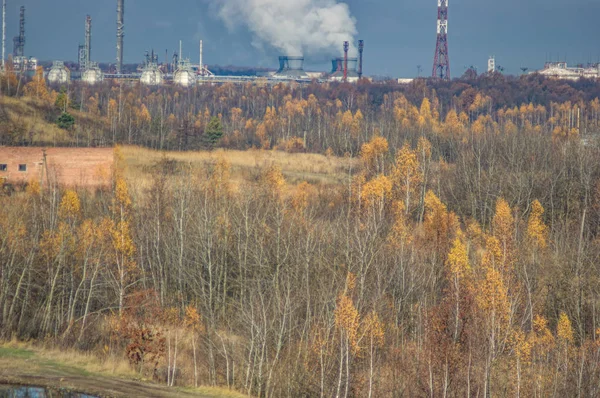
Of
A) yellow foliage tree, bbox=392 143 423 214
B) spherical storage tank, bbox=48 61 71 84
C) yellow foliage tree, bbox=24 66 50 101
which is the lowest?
yellow foliage tree, bbox=392 143 423 214

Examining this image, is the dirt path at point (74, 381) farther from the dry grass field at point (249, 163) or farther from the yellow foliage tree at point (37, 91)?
the yellow foliage tree at point (37, 91)

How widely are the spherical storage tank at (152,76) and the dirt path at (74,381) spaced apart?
101m

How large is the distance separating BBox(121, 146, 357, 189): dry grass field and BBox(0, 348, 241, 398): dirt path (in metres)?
30.2

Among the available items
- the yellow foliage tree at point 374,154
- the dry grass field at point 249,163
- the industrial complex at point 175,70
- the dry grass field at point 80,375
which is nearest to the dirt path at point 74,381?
the dry grass field at point 80,375

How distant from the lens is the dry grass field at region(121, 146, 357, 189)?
57750mm

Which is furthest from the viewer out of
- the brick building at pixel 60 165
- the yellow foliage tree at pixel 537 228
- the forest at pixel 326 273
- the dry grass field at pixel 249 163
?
the dry grass field at pixel 249 163

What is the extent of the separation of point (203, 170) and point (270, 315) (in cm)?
2707

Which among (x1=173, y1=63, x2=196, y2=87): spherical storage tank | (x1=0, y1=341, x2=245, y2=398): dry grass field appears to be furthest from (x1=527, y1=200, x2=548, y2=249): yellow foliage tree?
(x1=173, y1=63, x2=196, y2=87): spherical storage tank

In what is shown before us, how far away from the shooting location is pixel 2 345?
24969 millimetres

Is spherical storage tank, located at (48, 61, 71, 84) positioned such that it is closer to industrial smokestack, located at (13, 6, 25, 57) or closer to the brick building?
industrial smokestack, located at (13, 6, 25, 57)

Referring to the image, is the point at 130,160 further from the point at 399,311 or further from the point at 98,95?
the point at 98,95

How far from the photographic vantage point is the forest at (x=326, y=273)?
2528 cm

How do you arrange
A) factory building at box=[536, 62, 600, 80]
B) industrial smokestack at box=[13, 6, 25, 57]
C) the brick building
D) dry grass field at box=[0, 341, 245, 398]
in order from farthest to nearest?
factory building at box=[536, 62, 600, 80] < industrial smokestack at box=[13, 6, 25, 57] < the brick building < dry grass field at box=[0, 341, 245, 398]

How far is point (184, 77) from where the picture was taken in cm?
12306
